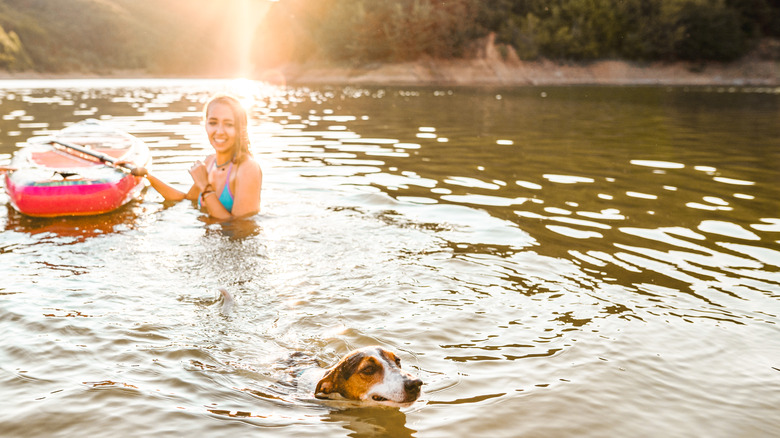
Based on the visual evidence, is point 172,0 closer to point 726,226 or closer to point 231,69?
point 231,69

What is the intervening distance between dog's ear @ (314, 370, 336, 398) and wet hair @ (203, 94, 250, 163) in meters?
4.28

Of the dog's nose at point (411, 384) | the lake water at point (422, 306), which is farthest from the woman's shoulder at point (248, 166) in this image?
the dog's nose at point (411, 384)

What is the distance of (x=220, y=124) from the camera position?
737cm

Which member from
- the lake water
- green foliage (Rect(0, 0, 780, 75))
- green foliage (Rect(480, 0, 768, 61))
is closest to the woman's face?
the lake water

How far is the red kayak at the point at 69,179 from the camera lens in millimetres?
7984

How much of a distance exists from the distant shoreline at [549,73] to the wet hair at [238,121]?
158 ft

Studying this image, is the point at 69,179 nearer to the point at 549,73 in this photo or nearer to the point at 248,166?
the point at 248,166

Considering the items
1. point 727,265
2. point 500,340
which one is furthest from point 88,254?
point 727,265

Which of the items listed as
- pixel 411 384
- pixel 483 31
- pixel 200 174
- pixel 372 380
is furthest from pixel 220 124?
pixel 483 31

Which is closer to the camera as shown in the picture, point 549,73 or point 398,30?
point 549,73

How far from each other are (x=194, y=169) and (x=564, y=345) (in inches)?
195

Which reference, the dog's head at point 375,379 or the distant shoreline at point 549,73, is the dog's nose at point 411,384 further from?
the distant shoreline at point 549,73

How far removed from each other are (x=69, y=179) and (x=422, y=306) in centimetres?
533

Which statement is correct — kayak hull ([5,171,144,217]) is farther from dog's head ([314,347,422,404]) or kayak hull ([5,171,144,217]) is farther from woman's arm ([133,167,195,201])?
dog's head ([314,347,422,404])
